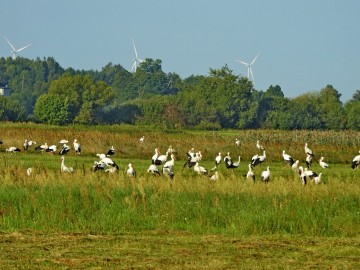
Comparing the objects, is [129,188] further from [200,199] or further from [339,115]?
[339,115]

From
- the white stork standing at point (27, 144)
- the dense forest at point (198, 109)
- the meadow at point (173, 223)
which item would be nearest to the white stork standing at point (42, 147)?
the white stork standing at point (27, 144)

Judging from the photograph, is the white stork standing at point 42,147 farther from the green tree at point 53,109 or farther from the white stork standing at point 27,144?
the green tree at point 53,109

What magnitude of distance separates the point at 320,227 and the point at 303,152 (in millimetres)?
32157

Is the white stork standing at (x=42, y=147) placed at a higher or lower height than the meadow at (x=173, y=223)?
higher

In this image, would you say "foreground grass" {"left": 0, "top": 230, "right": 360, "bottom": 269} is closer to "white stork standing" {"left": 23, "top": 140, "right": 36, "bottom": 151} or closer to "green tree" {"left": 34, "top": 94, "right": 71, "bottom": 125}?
"white stork standing" {"left": 23, "top": 140, "right": 36, "bottom": 151}

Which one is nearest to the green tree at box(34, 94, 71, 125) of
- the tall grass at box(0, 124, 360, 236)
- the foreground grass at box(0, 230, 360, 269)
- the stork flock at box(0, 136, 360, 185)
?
the stork flock at box(0, 136, 360, 185)

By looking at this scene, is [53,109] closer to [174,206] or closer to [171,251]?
[174,206]

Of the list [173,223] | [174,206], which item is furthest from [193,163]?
[173,223]

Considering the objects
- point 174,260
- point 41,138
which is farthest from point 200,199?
point 41,138

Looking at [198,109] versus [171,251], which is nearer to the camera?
[171,251]

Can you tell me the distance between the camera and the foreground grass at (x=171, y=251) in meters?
14.7

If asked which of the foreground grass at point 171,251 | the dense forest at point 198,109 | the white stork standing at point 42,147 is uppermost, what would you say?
the dense forest at point 198,109

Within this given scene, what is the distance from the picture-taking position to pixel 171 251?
52.6 ft

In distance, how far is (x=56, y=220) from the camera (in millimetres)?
19938
